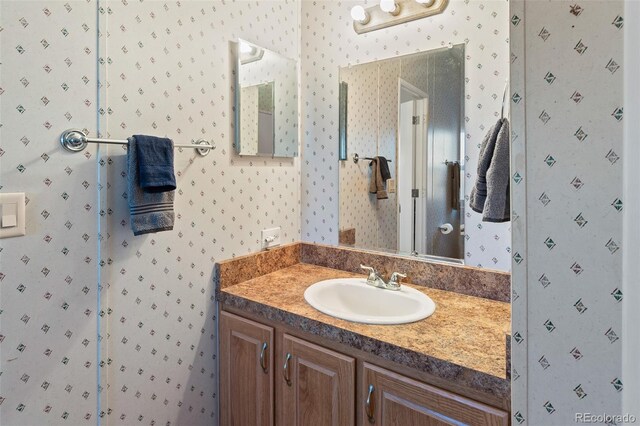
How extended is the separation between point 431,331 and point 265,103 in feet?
3.90

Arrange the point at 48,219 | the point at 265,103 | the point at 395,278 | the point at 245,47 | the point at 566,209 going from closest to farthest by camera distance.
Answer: the point at 566,209 < the point at 48,219 < the point at 395,278 < the point at 245,47 < the point at 265,103

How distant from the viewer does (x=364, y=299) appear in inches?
62.5

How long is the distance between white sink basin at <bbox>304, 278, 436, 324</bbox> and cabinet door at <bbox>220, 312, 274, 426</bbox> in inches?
10.0

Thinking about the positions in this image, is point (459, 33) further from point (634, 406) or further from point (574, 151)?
point (634, 406)

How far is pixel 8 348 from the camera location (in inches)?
41.3

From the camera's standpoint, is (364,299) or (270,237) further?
(270,237)

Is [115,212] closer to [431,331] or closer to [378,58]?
[431,331]

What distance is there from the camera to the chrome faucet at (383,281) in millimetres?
1540

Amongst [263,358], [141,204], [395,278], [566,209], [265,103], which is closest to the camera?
[566,209]

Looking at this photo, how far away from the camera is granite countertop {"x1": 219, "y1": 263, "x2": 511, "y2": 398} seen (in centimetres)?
98

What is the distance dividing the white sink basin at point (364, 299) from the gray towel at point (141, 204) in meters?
0.59

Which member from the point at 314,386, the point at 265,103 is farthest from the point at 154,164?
the point at 314,386

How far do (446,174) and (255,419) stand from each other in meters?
1.22

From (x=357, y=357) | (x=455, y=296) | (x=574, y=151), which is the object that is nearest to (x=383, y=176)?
(x=455, y=296)
